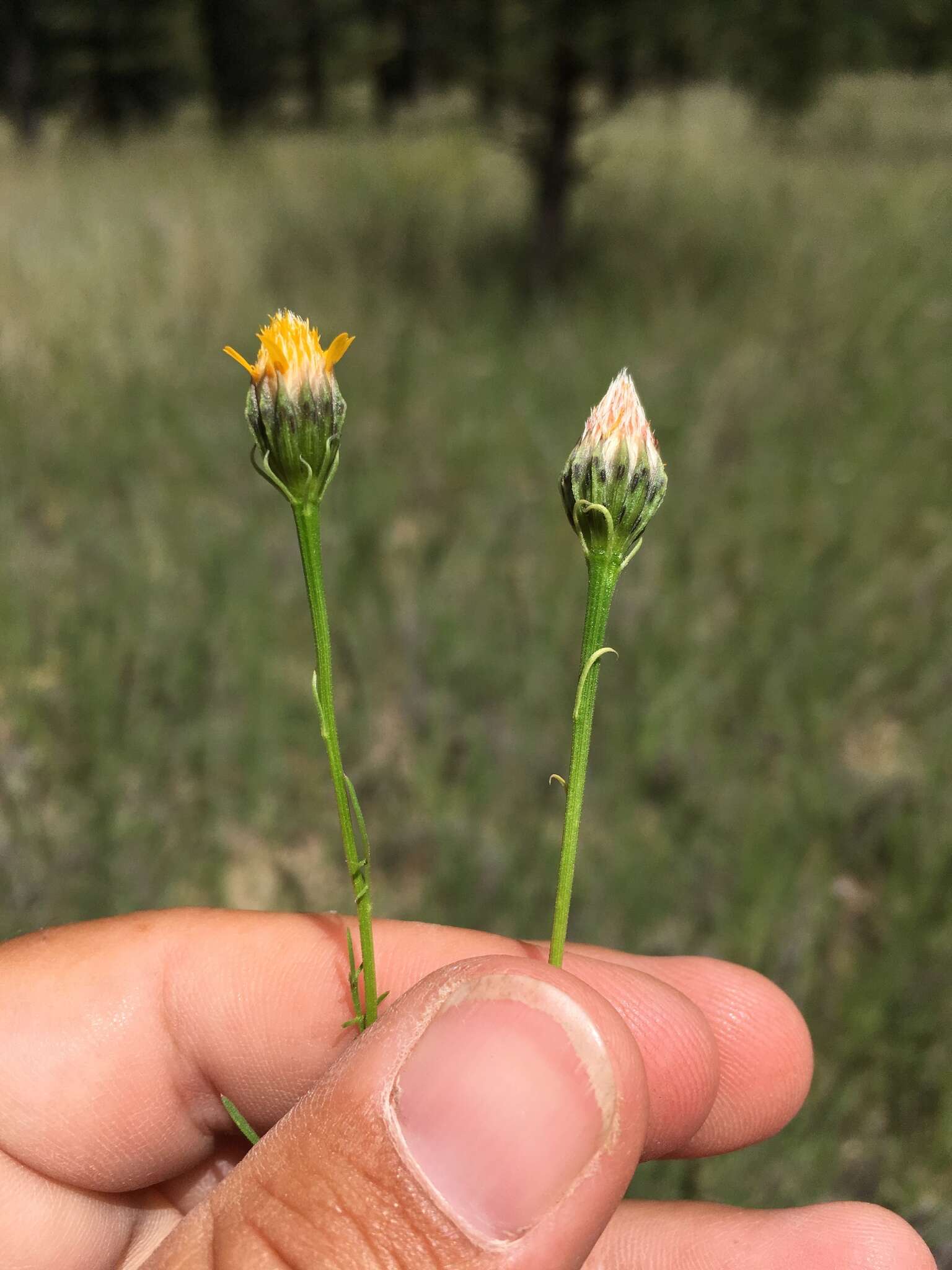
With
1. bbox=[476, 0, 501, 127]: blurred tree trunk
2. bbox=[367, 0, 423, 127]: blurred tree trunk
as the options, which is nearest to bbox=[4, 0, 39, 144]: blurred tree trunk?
bbox=[367, 0, 423, 127]: blurred tree trunk

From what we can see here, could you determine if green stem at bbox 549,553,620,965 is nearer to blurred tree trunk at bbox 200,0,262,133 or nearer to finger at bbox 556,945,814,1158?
finger at bbox 556,945,814,1158

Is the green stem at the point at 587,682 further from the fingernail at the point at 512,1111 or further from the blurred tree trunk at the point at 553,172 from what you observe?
the blurred tree trunk at the point at 553,172

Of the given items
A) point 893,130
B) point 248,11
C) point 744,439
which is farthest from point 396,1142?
point 248,11

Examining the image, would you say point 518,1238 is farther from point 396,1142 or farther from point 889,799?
point 889,799

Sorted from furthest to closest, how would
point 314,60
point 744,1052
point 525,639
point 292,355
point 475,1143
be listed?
point 314,60 → point 525,639 → point 744,1052 → point 475,1143 → point 292,355

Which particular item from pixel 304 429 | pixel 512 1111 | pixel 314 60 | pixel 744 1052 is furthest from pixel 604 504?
pixel 314 60

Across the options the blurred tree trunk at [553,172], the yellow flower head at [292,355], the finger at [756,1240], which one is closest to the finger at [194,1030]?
the finger at [756,1240]

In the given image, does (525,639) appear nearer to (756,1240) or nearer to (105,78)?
(756,1240)
